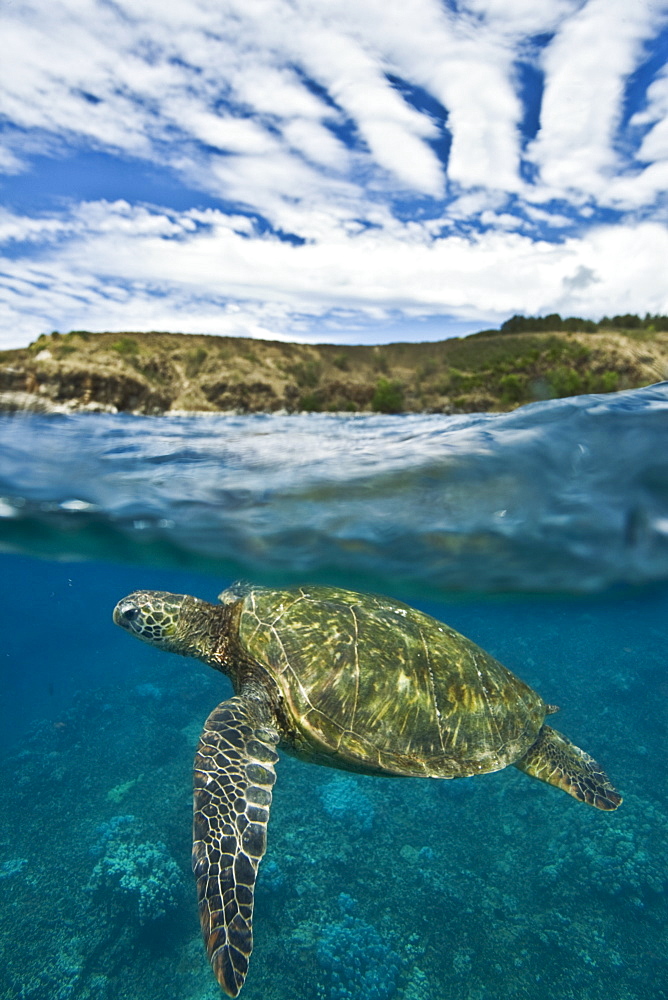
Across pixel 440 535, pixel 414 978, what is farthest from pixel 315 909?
pixel 440 535

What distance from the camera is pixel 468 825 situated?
9812 millimetres

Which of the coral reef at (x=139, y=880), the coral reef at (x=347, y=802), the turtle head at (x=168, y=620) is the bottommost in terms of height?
the coral reef at (x=347, y=802)

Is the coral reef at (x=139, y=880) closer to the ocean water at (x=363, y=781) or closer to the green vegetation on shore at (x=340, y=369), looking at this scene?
the ocean water at (x=363, y=781)

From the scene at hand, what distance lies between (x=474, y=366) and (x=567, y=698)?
30.8m

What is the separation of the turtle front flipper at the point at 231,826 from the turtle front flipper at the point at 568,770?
115 inches

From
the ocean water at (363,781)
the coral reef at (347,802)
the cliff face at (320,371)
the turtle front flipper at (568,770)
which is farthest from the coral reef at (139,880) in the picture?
the cliff face at (320,371)

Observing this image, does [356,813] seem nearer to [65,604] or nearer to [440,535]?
[440,535]

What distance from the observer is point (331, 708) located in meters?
4.39

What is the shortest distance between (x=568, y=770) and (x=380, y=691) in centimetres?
253

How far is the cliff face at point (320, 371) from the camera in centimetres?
3128

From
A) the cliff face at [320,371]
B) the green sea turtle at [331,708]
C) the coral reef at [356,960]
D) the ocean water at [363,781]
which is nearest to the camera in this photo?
the green sea turtle at [331,708]

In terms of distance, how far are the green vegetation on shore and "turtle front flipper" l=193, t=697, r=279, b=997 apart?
2934cm

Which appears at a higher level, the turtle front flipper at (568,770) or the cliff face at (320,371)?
the cliff face at (320,371)

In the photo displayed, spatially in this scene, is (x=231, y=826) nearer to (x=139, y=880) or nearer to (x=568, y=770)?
(x=568, y=770)
